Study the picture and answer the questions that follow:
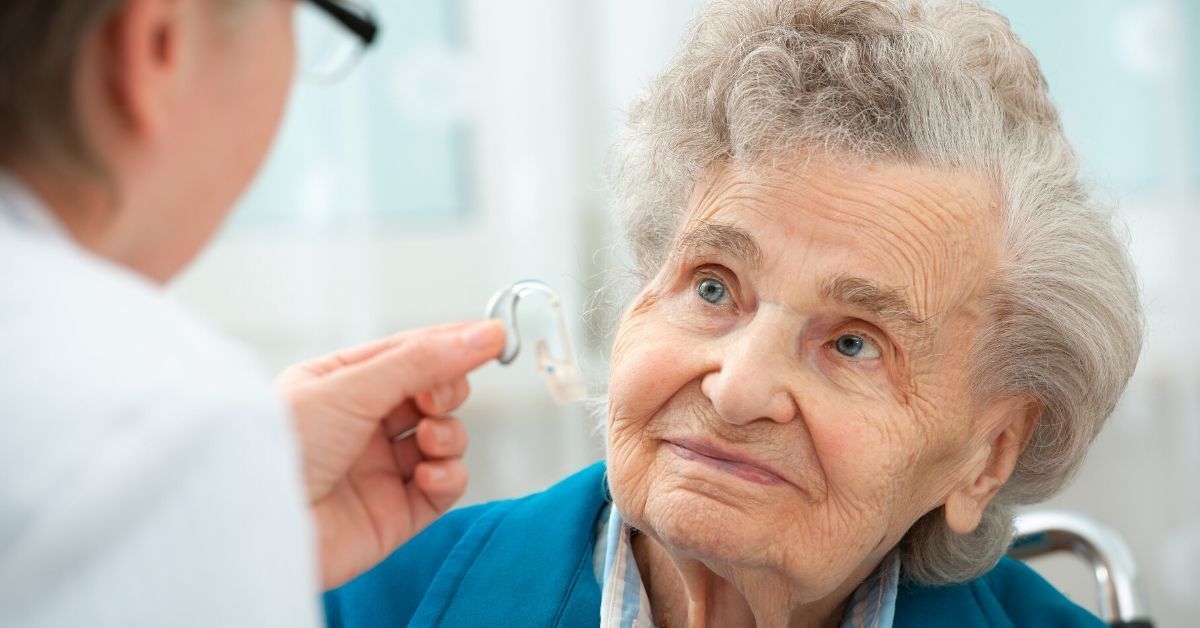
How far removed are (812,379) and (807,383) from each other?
0.01 meters

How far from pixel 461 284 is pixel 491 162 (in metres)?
0.29

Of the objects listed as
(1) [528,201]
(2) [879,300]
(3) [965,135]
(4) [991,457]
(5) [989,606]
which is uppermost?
(3) [965,135]

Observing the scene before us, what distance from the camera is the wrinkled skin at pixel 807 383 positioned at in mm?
1363

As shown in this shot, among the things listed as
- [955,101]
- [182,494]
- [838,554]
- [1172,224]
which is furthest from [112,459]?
[1172,224]

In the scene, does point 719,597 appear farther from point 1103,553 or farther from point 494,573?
point 1103,553

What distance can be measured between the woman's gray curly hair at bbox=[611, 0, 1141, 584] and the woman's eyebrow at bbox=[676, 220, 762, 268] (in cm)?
8

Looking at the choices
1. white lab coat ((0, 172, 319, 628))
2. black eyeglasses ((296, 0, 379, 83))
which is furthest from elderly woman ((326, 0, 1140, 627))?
white lab coat ((0, 172, 319, 628))

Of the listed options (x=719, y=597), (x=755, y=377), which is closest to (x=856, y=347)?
(x=755, y=377)

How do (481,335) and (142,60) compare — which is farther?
(481,335)

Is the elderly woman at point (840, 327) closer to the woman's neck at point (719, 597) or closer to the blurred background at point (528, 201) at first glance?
the woman's neck at point (719, 597)

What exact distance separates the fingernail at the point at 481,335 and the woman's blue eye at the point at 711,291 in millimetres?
315

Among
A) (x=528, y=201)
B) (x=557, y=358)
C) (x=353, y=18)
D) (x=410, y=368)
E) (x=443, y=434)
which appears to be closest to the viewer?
(x=353, y=18)

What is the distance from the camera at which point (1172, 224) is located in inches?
104

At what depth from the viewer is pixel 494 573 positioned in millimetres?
1587
